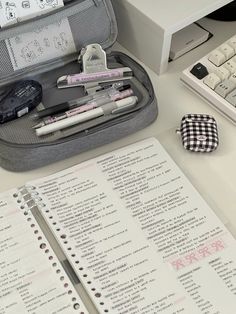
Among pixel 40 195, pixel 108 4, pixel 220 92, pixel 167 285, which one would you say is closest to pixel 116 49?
pixel 108 4

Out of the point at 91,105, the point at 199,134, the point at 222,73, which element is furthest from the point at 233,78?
the point at 91,105

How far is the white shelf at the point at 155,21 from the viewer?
2.60 ft

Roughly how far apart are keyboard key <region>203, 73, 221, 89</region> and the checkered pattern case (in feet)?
0.21

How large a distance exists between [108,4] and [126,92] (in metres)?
0.15

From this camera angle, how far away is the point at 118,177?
70 centimetres

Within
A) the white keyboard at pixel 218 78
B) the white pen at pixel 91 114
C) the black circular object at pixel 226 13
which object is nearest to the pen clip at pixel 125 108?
the white pen at pixel 91 114

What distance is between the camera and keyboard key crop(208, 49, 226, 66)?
814 millimetres

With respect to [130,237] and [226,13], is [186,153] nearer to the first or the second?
[130,237]

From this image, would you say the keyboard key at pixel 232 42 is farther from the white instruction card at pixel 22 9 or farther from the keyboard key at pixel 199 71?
the white instruction card at pixel 22 9

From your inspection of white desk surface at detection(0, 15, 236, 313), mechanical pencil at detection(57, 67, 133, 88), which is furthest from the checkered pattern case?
mechanical pencil at detection(57, 67, 133, 88)

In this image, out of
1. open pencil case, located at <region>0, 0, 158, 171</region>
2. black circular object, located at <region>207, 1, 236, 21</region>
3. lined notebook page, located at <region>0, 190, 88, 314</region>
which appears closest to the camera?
lined notebook page, located at <region>0, 190, 88, 314</region>

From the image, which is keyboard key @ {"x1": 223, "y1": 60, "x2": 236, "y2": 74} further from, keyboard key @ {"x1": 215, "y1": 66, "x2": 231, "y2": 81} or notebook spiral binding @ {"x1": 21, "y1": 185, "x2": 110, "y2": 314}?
notebook spiral binding @ {"x1": 21, "y1": 185, "x2": 110, "y2": 314}

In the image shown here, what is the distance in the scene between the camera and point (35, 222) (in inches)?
25.7

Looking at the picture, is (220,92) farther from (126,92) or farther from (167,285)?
(167,285)
